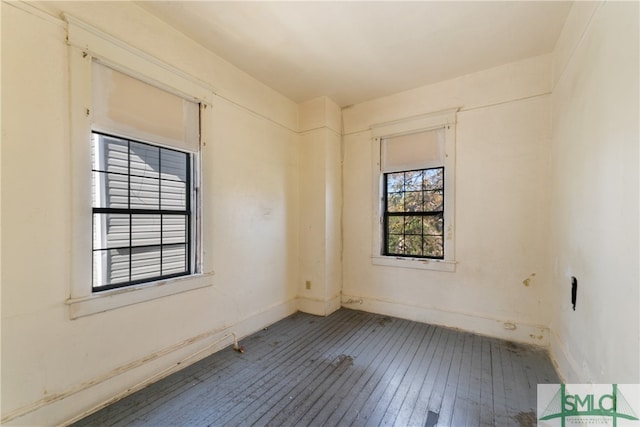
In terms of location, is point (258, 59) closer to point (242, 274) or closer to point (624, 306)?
point (242, 274)

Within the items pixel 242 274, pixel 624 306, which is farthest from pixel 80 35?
pixel 624 306

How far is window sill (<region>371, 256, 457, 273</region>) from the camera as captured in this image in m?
3.21

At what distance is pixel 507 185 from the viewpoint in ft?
9.52

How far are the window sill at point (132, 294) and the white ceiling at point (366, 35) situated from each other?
7.38ft

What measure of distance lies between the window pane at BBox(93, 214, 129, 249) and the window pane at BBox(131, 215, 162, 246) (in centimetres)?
5

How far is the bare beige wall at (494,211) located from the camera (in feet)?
9.04

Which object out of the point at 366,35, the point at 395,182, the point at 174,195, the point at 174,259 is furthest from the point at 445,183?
the point at 174,259

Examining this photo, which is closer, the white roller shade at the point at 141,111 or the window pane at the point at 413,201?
the white roller shade at the point at 141,111

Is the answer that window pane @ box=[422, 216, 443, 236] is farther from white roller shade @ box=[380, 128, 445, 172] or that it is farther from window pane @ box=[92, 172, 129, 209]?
window pane @ box=[92, 172, 129, 209]

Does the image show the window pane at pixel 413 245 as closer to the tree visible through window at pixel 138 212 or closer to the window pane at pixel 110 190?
the tree visible through window at pixel 138 212

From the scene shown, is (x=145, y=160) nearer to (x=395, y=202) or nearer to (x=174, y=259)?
(x=174, y=259)

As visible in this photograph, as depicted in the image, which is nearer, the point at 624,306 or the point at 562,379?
the point at 624,306

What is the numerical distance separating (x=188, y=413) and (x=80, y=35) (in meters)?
2.68

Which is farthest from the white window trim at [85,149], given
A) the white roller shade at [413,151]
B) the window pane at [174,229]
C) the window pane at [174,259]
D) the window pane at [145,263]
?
the white roller shade at [413,151]
